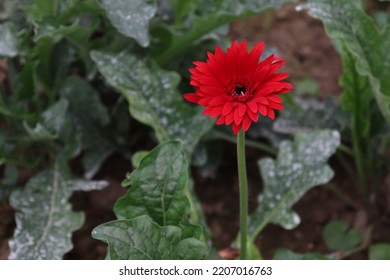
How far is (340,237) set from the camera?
8.28ft

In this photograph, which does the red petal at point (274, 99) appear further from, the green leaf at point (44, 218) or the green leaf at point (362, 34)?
the green leaf at point (44, 218)

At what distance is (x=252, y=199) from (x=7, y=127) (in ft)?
3.53

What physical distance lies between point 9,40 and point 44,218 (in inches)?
25.6

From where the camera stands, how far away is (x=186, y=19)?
108 inches

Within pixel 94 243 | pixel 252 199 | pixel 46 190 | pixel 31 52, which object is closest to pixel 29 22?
pixel 31 52

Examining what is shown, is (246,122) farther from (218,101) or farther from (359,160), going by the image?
(359,160)

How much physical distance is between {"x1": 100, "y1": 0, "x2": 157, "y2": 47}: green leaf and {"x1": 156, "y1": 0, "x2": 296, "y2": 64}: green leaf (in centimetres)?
19

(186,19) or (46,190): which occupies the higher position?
(186,19)

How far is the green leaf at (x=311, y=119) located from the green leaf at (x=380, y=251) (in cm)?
48

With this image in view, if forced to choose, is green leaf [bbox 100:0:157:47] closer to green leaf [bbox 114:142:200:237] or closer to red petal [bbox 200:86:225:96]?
green leaf [bbox 114:142:200:237]

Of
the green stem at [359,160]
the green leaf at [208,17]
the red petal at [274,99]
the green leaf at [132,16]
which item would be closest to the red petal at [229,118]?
the red petal at [274,99]

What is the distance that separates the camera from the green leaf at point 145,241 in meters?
1.81
